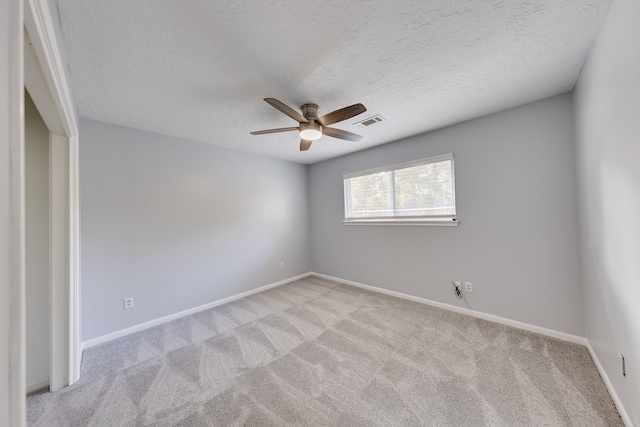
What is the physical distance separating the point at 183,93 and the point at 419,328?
3.32 m

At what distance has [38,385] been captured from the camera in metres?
1.81

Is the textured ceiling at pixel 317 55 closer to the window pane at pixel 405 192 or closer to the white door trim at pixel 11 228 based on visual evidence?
the window pane at pixel 405 192

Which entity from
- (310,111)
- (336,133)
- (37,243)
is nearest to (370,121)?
(336,133)

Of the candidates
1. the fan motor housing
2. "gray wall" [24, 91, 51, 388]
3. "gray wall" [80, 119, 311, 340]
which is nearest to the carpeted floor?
"gray wall" [24, 91, 51, 388]

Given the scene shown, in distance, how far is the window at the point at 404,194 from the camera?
2971 mm

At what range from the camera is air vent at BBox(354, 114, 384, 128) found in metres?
2.58

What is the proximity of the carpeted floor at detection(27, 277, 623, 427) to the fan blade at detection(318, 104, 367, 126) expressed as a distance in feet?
7.05

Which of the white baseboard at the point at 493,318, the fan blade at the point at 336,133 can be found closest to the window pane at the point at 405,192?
the white baseboard at the point at 493,318

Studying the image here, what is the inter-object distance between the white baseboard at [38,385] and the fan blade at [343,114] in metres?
3.16

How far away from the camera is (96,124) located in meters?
2.46

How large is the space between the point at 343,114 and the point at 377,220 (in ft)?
6.72

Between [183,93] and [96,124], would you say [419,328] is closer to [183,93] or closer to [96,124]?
[183,93]

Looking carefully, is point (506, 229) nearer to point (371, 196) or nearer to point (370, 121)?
point (371, 196)

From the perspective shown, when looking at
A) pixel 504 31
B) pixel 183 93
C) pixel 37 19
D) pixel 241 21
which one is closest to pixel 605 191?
pixel 504 31
